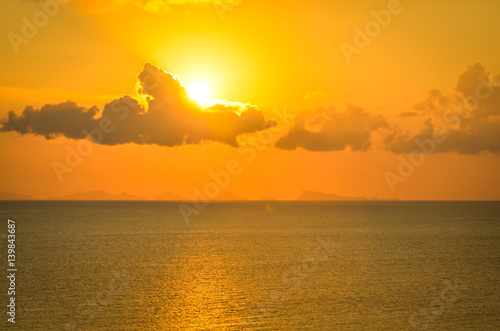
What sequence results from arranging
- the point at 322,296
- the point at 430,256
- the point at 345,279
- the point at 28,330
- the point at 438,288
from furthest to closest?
the point at 430,256
the point at 345,279
the point at 438,288
the point at 322,296
the point at 28,330

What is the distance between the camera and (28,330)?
39.2m

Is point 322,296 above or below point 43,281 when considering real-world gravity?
below

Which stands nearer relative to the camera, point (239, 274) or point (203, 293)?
point (203, 293)

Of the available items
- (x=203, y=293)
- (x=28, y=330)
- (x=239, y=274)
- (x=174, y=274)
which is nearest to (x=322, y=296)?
(x=203, y=293)

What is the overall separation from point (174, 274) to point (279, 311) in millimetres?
24619

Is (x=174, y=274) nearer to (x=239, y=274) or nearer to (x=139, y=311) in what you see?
(x=239, y=274)

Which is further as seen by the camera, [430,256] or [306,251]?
[306,251]

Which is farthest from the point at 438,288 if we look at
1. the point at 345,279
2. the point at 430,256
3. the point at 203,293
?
the point at 430,256

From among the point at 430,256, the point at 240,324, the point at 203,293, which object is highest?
the point at 430,256

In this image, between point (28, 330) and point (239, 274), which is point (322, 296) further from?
point (28, 330)

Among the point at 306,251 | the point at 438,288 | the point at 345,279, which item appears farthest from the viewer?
the point at 306,251

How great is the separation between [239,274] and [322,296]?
669 inches

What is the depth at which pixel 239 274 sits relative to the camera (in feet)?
217

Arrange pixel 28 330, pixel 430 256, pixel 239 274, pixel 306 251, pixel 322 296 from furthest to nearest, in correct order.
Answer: pixel 306 251, pixel 430 256, pixel 239 274, pixel 322 296, pixel 28 330
